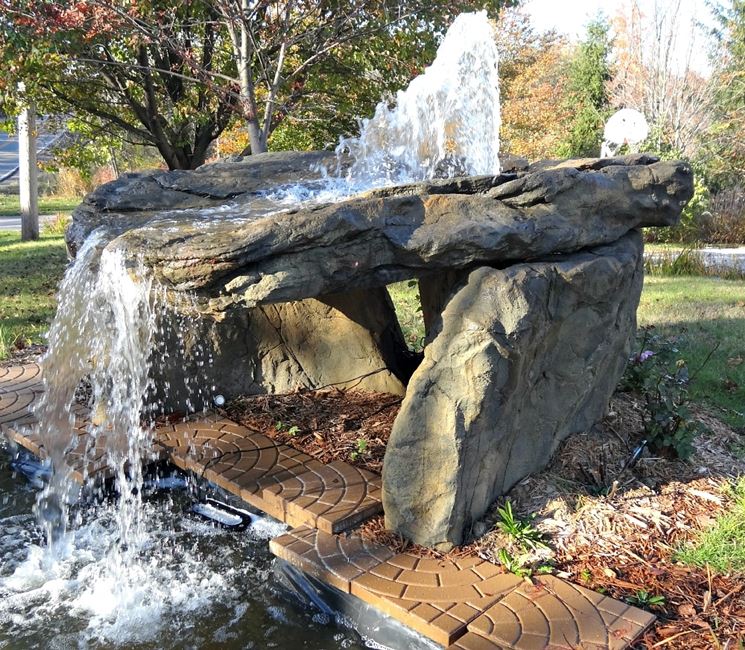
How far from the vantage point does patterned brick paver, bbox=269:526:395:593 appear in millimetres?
2662

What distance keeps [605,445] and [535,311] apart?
113 cm

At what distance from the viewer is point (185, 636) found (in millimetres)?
2582

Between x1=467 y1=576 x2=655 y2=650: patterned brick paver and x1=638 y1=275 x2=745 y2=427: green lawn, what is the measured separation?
232cm

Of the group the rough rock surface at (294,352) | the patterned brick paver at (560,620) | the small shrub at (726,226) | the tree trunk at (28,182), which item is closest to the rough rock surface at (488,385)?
the patterned brick paver at (560,620)

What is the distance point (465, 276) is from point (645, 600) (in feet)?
4.75

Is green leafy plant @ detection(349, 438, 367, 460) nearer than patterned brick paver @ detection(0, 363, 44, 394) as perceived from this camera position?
Yes

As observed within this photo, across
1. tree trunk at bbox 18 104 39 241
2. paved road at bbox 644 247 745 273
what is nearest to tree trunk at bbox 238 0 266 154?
tree trunk at bbox 18 104 39 241

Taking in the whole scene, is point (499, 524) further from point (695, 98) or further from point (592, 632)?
point (695, 98)

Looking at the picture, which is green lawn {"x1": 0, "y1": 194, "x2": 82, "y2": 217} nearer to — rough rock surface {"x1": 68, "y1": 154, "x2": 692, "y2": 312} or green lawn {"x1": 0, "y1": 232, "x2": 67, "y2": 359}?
green lawn {"x1": 0, "y1": 232, "x2": 67, "y2": 359}

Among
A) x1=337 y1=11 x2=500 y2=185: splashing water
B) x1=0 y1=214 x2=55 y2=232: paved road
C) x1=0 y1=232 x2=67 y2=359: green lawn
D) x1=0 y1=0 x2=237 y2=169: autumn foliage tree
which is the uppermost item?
x1=0 y1=0 x2=237 y2=169: autumn foliage tree

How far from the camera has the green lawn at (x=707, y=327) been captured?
4.71 metres

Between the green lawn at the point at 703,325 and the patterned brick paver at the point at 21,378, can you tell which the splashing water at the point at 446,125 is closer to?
the green lawn at the point at 703,325

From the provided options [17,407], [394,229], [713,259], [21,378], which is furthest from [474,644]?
[713,259]

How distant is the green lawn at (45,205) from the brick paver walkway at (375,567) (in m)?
16.4
